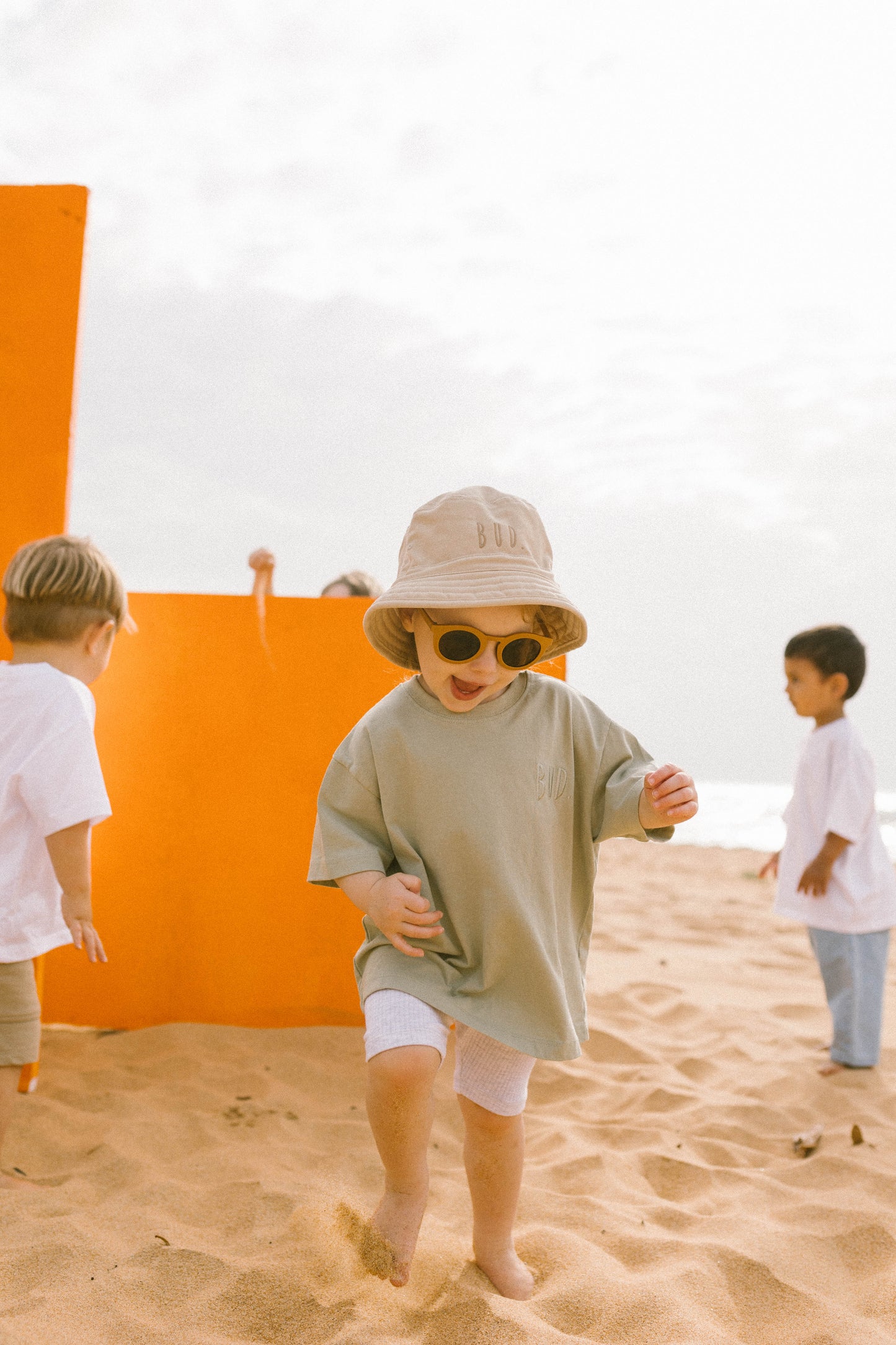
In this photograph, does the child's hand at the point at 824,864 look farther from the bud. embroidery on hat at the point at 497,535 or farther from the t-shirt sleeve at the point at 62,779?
the t-shirt sleeve at the point at 62,779

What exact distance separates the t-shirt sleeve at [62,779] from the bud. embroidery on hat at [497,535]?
1165mm

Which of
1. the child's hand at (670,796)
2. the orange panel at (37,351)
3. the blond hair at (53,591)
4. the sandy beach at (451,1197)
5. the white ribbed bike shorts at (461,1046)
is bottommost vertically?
the sandy beach at (451,1197)

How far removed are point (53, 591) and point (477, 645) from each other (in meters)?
1.37

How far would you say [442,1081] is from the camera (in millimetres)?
3459

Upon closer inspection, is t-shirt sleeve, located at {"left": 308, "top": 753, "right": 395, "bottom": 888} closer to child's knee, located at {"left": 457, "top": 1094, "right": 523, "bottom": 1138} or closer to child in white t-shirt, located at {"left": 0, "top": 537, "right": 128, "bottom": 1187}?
child's knee, located at {"left": 457, "top": 1094, "right": 523, "bottom": 1138}

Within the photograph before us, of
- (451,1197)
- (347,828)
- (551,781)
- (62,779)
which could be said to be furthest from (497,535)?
(451,1197)

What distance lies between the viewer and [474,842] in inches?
76.7

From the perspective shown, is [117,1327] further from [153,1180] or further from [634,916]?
[634,916]

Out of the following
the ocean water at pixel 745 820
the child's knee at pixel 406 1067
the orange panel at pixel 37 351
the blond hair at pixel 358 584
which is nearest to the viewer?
the child's knee at pixel 406 1067

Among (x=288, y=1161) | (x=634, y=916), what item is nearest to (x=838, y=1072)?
(x=288, y=1161)

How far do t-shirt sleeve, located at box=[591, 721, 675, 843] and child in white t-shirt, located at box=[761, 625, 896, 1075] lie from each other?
2178 millimetres

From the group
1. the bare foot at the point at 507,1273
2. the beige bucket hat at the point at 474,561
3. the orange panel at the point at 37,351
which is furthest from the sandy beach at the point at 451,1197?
the orange panel at the point at 37,351

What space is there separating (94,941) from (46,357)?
2.02 meters

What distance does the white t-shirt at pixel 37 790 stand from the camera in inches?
99.0
